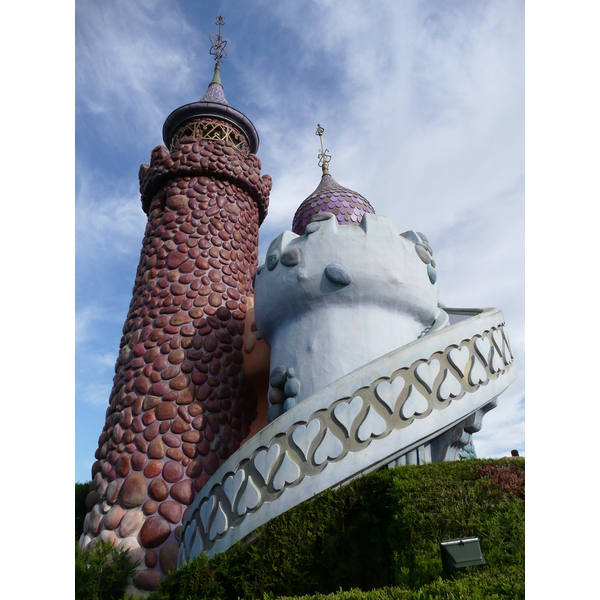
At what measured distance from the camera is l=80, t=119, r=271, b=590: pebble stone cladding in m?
6.14

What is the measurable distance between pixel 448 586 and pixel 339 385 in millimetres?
2399

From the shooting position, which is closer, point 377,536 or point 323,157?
point 377,536

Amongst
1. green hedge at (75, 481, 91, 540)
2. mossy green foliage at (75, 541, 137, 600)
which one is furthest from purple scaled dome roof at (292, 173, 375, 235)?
mossy green foliage at (75, 541, 137, 600)

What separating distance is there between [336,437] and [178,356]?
321cm

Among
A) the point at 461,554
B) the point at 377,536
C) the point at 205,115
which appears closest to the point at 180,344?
the point at 377,536

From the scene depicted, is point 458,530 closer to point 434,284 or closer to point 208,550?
point 208,550

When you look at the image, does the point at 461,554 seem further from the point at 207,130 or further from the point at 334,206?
the point at 207,130

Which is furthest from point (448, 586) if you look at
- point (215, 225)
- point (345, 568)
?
point (215, 225)

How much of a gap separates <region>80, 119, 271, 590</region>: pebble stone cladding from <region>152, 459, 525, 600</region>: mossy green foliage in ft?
7.18

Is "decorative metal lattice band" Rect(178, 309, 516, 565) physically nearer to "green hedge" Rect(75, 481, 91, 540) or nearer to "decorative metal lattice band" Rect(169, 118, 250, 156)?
"green hedge" Rect(75, 481, 91, 540)

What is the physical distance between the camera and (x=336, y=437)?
4480 millimetres

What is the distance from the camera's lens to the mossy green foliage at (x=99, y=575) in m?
3.75

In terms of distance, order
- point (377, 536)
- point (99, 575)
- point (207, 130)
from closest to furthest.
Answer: point (377, 536), point (99, 575), point (207, 130)

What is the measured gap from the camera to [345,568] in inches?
155
